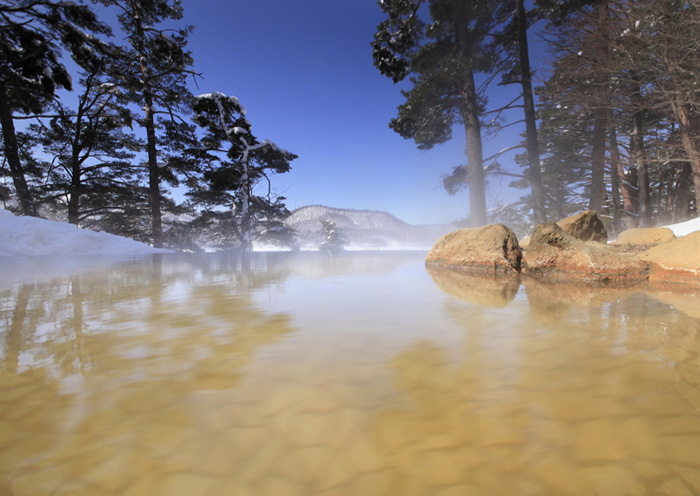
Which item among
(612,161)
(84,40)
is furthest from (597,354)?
(84,40)

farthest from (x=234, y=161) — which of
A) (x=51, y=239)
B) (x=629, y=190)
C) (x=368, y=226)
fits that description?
(x=368, y=226)

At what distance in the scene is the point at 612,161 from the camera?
8.29 metres

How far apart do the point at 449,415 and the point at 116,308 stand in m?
2.19

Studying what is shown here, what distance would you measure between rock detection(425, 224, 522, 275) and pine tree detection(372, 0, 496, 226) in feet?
21.3

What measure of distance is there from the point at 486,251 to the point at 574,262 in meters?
1.05

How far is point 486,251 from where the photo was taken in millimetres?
3992

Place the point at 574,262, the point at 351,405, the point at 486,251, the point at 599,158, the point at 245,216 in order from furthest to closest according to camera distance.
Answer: the point at 245,216 → the point at 599,158 → the point at 486,251 → the point at 574,262 → the point at 351,405

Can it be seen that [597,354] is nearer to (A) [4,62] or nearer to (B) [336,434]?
(B) [336,434]

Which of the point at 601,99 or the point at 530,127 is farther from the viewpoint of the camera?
the point at 530,127

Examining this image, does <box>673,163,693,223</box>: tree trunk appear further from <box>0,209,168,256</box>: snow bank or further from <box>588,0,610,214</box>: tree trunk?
<box>0,209,168,256</box>: snow bank

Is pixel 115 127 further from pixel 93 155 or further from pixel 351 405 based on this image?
pixel 351 405

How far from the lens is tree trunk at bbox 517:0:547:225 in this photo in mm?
9242

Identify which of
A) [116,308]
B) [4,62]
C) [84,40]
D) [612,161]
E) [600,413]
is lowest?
[600,413]

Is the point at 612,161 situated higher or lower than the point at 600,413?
higher
